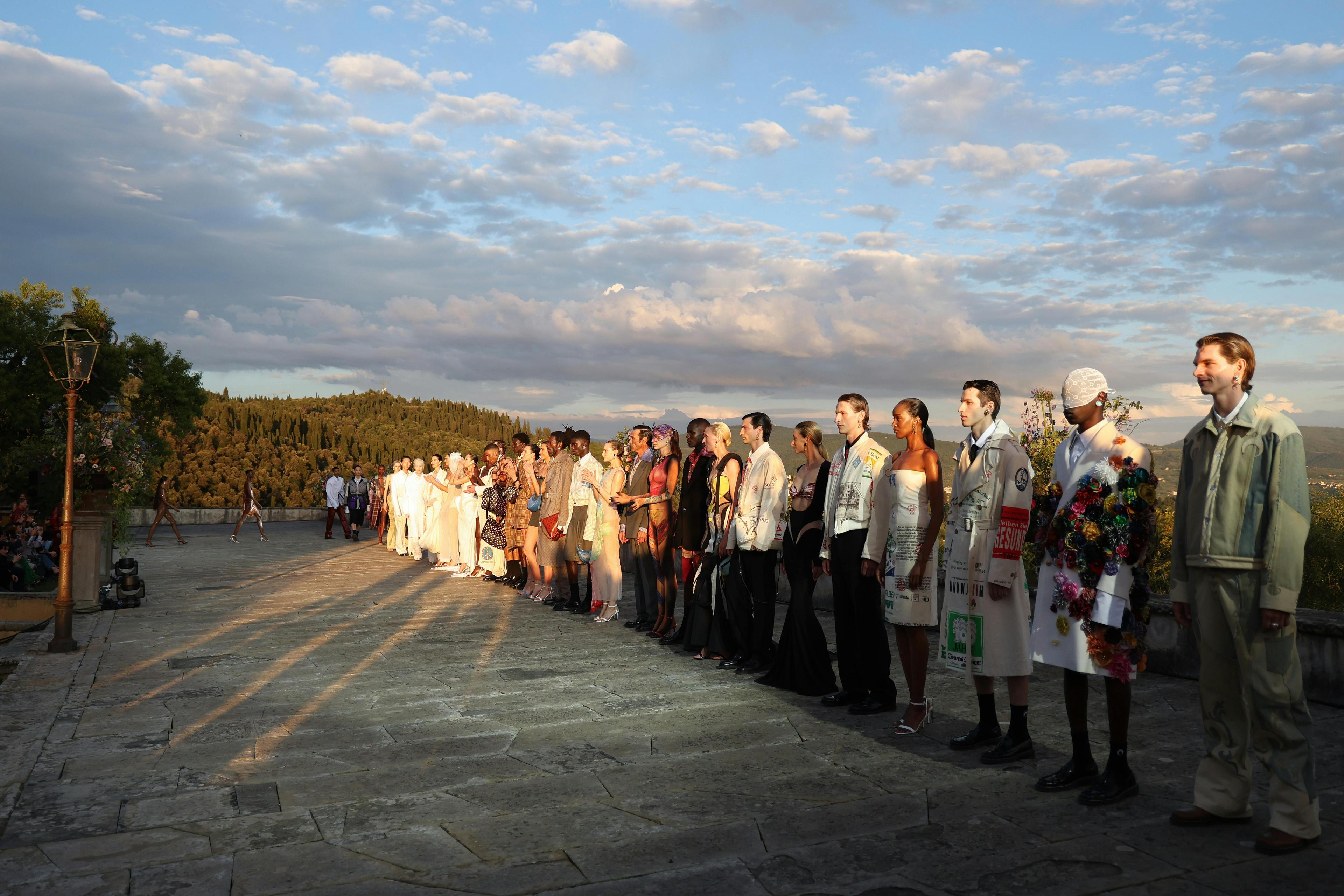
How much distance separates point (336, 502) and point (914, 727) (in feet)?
75.3

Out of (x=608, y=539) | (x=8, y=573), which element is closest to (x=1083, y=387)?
(x=608, y=539)

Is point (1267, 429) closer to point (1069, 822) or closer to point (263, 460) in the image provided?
point (1069, 822)

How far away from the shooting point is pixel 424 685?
668 centimetres

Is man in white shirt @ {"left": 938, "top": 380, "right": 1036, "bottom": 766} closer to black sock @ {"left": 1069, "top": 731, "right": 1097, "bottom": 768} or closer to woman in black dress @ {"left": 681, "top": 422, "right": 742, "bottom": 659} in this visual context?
black sock @ {"left": 1069, "top": 731, "right": 1097, "bottom": 768}

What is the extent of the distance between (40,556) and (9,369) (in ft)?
61.4

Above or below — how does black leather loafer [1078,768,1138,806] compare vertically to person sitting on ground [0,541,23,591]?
above

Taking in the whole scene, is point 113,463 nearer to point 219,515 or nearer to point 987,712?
point 987,712

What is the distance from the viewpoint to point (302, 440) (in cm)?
5406

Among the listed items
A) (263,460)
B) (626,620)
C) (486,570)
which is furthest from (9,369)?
(626,620)

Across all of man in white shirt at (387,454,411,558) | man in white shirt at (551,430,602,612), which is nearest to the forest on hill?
man in white shirt at (387,454,411,558)

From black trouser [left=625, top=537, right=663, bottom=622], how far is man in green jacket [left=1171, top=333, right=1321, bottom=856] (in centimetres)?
576

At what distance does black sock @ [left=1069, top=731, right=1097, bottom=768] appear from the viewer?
4.19m

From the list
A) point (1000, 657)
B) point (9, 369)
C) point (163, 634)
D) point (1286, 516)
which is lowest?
point (163, 634)

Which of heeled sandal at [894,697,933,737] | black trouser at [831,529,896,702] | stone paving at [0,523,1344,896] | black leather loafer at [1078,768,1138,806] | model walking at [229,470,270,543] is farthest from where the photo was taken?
model walking at [229,470,270,543]
